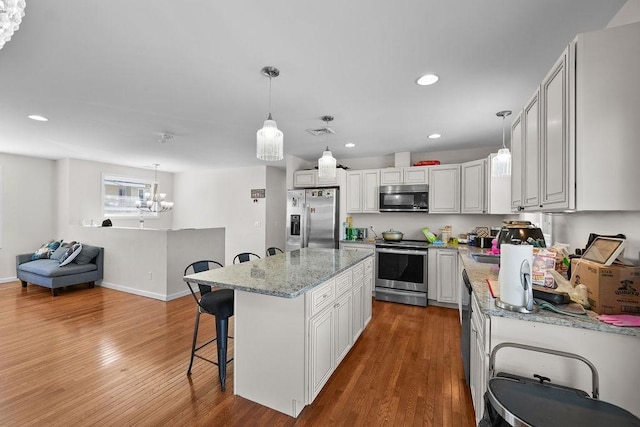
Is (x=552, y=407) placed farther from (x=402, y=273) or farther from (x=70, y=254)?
(x=70, y=254)

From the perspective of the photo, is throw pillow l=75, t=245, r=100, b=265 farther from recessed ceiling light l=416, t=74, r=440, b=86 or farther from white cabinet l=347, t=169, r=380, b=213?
recessed ceiling light l=416, t=74, r=440, b=86

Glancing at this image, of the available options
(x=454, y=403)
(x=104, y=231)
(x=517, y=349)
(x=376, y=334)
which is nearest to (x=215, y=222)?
(x=104, y=231)

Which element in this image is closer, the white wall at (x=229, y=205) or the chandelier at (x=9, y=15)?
the chandelier at (x=9, y=15)

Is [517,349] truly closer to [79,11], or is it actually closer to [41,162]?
[79,11]

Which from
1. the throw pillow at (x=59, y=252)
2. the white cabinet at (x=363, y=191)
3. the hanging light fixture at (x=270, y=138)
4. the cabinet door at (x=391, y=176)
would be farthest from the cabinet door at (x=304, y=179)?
the throw pillow at (x=59, y=252)

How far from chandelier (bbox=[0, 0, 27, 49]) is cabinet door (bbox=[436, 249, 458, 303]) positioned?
14.5ft

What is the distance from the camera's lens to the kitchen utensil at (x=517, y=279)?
4.47 feet

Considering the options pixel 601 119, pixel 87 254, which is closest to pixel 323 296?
pixel 601 119

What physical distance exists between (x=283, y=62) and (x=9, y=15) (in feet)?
4.73

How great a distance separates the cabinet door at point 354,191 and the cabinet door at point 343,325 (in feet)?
7.99

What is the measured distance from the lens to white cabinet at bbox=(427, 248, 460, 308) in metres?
4.03

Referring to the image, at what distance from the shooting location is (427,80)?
2.31 metres

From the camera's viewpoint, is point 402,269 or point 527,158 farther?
point 402,269

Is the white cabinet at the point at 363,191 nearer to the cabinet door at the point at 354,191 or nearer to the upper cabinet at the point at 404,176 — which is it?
the cabinet door at the point at 354,191
